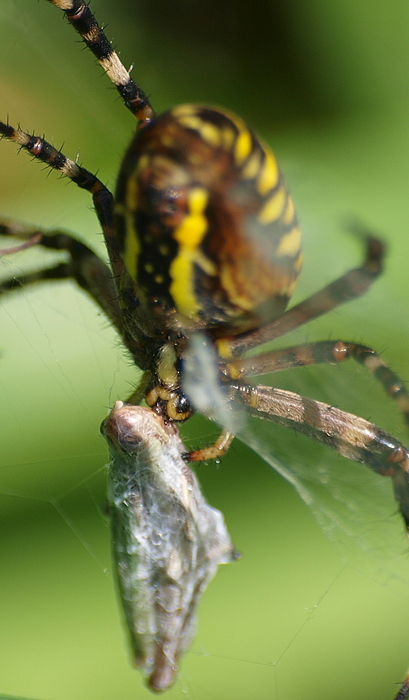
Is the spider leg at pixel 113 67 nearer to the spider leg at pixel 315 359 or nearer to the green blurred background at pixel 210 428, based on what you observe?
the green blurred background at pixel 210 428

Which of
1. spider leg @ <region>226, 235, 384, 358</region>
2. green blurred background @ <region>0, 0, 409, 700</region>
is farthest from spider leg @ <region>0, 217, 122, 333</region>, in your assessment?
spider leg @ <region>226, 235, 384, 358</region>

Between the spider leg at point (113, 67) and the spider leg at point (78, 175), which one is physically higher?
the spider leg at point (113, 67)

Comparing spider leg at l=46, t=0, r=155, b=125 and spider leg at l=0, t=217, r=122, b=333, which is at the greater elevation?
spider leg at l=46, t=0, r=155, b=125

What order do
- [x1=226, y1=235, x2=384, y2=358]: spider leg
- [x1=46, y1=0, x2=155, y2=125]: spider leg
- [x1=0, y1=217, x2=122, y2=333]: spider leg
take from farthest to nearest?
[x1=0, y1=217, x2=122, y2=333]: spider leg, [x1=46, y1=0, x2=155, y2=125]: spider leg, [x1=226, y1=235, x2=384, y2=358]: spider leg

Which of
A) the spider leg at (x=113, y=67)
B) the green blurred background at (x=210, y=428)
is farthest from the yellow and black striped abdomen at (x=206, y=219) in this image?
the spider leg at (x=113, y=67)

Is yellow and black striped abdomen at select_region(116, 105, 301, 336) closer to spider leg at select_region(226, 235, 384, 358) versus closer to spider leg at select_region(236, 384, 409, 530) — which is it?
spider leg at select_region(226, 235, 384, 358)

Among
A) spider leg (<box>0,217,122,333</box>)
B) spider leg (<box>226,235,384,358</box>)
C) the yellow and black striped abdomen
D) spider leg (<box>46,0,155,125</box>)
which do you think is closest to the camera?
the yellow and black striped abdomen

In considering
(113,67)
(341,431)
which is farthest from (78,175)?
(341,431)
